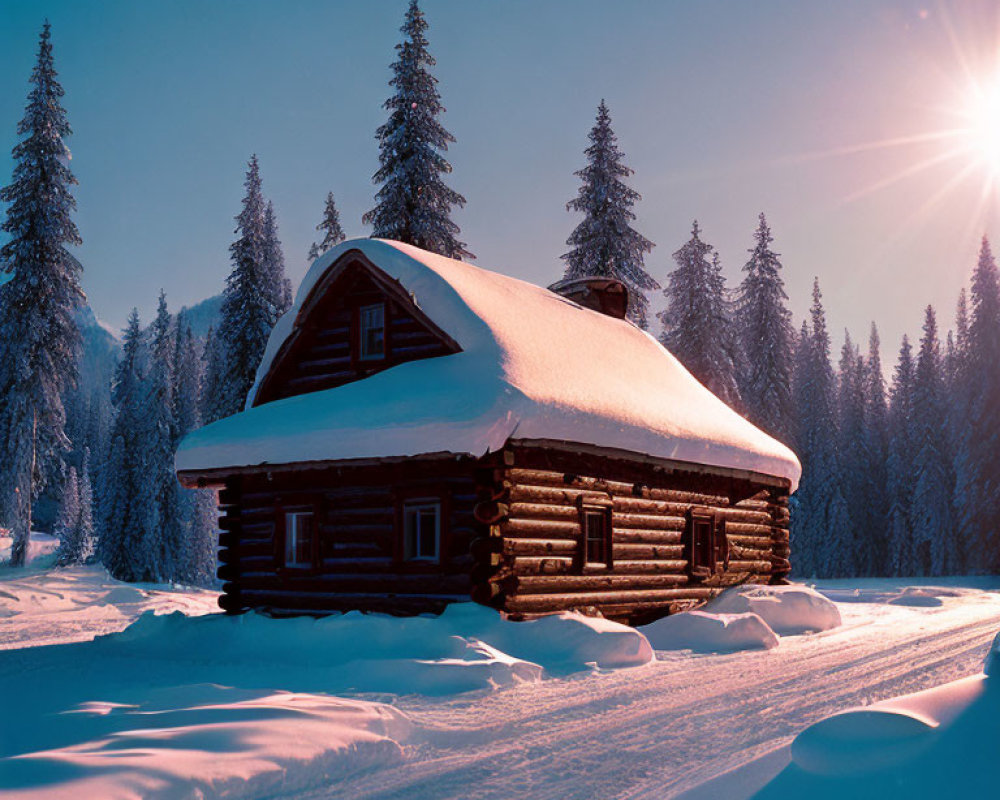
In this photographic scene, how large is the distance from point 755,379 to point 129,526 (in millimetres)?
31046

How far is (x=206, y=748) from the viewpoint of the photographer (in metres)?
6.07

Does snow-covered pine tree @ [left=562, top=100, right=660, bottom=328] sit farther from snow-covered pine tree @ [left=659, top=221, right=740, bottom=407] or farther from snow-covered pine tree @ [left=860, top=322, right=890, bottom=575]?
snow-covered pine tree @ [left=860, top=322, right=890, bottom=575]

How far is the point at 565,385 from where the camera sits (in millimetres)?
14156

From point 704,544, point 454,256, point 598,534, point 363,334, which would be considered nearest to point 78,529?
point 454,256

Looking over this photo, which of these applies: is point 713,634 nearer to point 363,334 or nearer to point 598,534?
point 598,534

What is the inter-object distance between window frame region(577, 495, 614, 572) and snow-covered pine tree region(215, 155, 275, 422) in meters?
17.0

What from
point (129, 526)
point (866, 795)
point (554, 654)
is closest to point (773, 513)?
point (554, 654)

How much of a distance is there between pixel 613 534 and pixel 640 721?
7.57 meters

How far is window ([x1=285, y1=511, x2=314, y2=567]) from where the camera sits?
1559 cm

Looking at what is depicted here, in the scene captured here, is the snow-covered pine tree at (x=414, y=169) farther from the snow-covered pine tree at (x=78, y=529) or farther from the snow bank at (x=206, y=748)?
the snow-covered pine tree at (x=78, y=529)

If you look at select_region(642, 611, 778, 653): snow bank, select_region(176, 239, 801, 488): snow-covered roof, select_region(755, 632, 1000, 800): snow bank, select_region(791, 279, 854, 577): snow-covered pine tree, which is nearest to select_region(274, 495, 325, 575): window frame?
select_region(176, 239, 801, 488): snow-covered roof

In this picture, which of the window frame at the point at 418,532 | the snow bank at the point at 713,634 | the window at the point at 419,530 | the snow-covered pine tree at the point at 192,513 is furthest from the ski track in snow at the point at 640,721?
the snow-covered pine tree at the point at 192,513

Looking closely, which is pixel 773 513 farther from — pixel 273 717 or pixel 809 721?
pixel 273 717

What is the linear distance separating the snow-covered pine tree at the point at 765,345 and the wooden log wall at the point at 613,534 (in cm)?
1944
